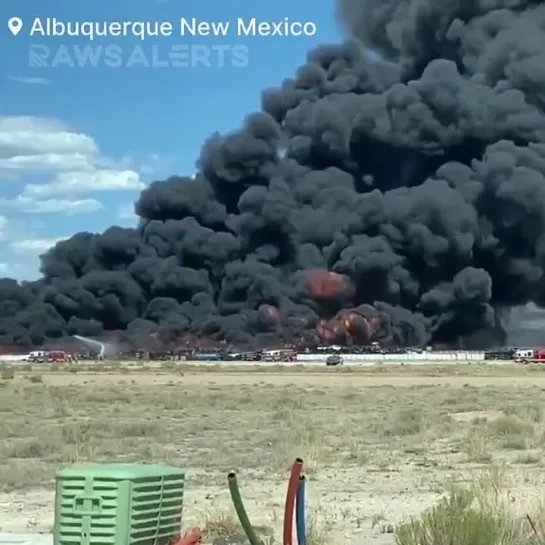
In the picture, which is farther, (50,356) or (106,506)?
(50,356)

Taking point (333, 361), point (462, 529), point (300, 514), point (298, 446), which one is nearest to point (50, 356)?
point (333, 361)

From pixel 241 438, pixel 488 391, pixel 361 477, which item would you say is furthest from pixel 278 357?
pixel 361 477

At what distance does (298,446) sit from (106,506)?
37.5 ft

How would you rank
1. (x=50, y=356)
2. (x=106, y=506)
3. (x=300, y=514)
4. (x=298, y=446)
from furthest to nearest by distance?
(x=50, y=356)
(x=298, y=446)
(x=300, y=514)
(x=106, y=506)

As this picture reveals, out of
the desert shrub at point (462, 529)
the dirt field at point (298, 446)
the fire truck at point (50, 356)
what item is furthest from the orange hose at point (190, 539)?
the fire truck at point (50, 356)

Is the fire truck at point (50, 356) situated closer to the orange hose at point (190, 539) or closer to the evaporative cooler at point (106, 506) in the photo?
the orange hose at point (190, 539)

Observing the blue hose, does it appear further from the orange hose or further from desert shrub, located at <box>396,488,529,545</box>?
desert shrub, located at <box>396,488,529,545</box>

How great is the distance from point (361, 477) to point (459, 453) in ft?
10.6

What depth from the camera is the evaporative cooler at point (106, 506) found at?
271 inches

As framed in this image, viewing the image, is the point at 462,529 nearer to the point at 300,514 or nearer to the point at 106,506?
the point at 300,514

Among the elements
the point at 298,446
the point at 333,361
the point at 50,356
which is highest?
the point at 50,356

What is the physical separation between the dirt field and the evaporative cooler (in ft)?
8.22

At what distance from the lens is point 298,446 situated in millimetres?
18172

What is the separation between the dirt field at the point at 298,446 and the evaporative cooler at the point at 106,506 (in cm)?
251
